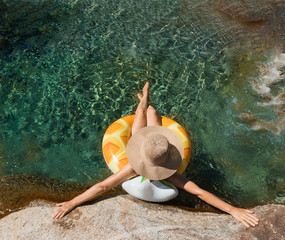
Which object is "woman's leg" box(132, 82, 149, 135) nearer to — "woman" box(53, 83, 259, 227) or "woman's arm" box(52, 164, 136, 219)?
"woman" box(53, 83, 259, 227)

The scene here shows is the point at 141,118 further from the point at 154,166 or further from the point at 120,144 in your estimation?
the point at 154,166

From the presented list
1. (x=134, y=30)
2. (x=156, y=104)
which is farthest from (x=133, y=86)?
(x=134, y=30)

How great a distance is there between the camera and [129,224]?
3516 mm

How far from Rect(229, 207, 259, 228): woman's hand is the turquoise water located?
0.78 meters

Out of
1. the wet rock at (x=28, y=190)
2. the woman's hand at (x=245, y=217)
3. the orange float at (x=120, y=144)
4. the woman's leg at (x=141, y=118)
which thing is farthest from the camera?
the woman's leg at (x=141, y=118)

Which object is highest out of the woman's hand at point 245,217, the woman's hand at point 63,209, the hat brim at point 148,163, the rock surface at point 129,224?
the hat brim at point 148,163

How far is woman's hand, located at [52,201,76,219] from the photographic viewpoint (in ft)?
11.8

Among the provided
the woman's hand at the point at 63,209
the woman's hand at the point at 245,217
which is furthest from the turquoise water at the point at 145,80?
the woman's hand at the point at 63,209

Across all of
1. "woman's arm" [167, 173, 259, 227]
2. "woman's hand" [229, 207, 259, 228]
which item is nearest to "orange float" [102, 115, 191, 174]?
"woman's arm" [167, 173, 259, 227]

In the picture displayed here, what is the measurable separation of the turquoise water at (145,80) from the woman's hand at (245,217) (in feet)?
2.56

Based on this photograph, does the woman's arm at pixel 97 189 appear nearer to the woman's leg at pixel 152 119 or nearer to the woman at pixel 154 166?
the woman at pixel 154 166

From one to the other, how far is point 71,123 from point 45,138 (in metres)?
0.54

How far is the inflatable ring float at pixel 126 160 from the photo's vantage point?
3732mm

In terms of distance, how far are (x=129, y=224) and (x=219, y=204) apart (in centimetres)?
121
